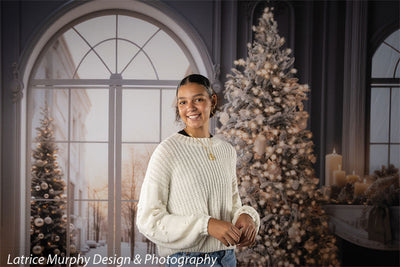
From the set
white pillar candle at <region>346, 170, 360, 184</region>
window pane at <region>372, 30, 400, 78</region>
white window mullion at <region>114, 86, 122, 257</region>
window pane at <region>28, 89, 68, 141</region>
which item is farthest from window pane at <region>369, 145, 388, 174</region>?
window pane at <region>28, 89, 68, 141</region>

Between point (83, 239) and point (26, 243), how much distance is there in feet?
1.99

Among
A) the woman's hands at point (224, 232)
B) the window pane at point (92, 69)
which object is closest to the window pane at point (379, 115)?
the window pane at point (92, 69)

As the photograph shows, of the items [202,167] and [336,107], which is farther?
[336,107]

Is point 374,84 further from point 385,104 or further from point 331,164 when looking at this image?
point 331,164

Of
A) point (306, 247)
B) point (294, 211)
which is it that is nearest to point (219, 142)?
point (294, 211)

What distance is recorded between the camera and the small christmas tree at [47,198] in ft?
11.8

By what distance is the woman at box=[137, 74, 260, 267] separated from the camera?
1.01 metres

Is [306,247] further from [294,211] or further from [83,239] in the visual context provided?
[83,239]

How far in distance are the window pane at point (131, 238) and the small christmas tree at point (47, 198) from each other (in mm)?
587

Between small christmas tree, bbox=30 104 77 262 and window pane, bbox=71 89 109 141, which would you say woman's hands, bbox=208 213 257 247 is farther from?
small christmas tree, bbox=30 104 77 262

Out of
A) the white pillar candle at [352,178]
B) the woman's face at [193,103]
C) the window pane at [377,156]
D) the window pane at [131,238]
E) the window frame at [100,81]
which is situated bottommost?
the window pane at [131,238]

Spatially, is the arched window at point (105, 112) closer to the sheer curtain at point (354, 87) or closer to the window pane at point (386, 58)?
the sheer curtain at point (354, 87)

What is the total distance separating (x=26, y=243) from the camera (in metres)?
3.55

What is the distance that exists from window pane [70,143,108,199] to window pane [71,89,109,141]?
0.38 ft
